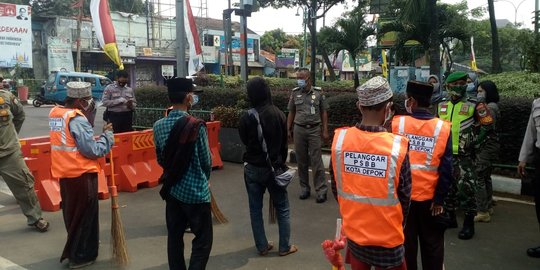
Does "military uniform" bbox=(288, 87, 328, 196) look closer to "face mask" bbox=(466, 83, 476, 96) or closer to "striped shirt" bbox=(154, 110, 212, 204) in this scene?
"face mask" bbox=(466, 83, 476, 96)

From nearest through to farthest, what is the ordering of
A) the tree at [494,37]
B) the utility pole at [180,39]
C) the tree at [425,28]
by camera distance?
the utility pole at [180,39]
the tree at [425,28]
the tree at [494,37]

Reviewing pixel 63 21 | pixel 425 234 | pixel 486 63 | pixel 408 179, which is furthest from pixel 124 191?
pixel 486 63

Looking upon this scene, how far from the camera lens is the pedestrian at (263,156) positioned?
4.48 m

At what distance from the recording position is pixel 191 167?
11.9 feet

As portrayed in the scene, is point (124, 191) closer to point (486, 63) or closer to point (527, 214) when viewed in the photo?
point (527, 214)

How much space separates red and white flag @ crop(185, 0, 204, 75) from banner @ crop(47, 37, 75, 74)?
85.4 ft

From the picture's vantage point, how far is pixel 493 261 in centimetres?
445

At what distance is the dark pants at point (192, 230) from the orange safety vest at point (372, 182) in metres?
1.41

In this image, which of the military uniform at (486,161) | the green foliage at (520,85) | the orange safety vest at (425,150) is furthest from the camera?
the green foliage at (520,85)

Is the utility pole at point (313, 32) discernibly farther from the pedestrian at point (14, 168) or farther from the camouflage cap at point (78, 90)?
the camouflage cap at point (78, 90)

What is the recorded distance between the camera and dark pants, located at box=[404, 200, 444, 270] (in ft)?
11.2

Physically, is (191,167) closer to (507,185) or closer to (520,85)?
(507,185)

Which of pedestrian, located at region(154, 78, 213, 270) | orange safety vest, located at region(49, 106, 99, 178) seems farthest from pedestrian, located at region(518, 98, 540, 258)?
orange safety vest, located at region(49, 106, 99, 178)

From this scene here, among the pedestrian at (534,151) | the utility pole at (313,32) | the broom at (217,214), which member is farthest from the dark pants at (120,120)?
the utility pole at (313,32)
